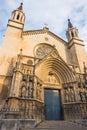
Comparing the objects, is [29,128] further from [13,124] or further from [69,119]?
[69,119]

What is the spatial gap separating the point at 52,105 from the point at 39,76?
3.14 metres

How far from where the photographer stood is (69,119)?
10.2 m

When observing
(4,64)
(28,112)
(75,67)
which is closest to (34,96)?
(28,112)

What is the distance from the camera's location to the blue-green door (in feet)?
34.6

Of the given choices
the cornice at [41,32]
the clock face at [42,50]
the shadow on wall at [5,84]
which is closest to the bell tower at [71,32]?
the cornice at [41,32]

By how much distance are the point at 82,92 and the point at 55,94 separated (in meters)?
2.74

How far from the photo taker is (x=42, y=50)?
579 inches

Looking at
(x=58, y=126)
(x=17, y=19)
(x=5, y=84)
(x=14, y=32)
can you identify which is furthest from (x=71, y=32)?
(x=58, y=126)

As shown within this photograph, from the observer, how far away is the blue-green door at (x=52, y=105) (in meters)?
10.6

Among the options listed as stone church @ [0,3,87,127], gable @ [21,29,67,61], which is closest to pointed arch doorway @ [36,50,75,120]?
stone church @ [0,3,87,127]

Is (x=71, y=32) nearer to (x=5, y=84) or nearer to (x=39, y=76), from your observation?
(x=39, y=76)

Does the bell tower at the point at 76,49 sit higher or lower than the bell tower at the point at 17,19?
lower

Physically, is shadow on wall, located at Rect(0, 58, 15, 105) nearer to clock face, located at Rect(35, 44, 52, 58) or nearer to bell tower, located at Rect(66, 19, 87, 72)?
clock face, located at Rect(35, 44, 52, 58)

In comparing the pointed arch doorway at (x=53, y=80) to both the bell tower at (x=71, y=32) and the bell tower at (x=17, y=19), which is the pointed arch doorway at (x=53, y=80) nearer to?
the bell tower at (x=17, y=19)
